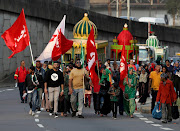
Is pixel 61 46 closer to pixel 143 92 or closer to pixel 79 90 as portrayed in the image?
pixel 79 90

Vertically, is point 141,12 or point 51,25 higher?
point 141,12

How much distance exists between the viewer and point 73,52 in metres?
35.8

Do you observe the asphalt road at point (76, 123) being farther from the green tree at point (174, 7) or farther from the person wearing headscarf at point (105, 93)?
the green tree at point (174, 7)

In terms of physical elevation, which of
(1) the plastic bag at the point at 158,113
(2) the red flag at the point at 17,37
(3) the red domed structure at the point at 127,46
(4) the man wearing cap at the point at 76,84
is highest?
(3) the red domed structure at the point at 127,46

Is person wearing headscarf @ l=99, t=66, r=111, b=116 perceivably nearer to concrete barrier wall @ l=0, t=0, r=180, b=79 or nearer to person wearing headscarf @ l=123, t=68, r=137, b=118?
person wearing headscarf @ l=123, t=68, r=137, b=118

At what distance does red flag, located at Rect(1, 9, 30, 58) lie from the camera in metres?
23.9

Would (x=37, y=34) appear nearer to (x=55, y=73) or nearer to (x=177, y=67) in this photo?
Result: (x=177, y=67)

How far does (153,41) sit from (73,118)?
38.9m

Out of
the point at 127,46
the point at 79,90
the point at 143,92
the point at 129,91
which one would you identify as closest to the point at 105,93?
the point at 129,91

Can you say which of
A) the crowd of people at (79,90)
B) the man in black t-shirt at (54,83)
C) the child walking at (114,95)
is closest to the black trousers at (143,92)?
the crowd of people at (79,90)

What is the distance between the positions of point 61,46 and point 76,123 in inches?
186

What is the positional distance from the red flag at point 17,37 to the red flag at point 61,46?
4.88 ft

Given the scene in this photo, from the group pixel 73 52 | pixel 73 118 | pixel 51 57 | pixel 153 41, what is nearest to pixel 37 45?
pixel 73 52

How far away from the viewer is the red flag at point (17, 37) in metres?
23.9
